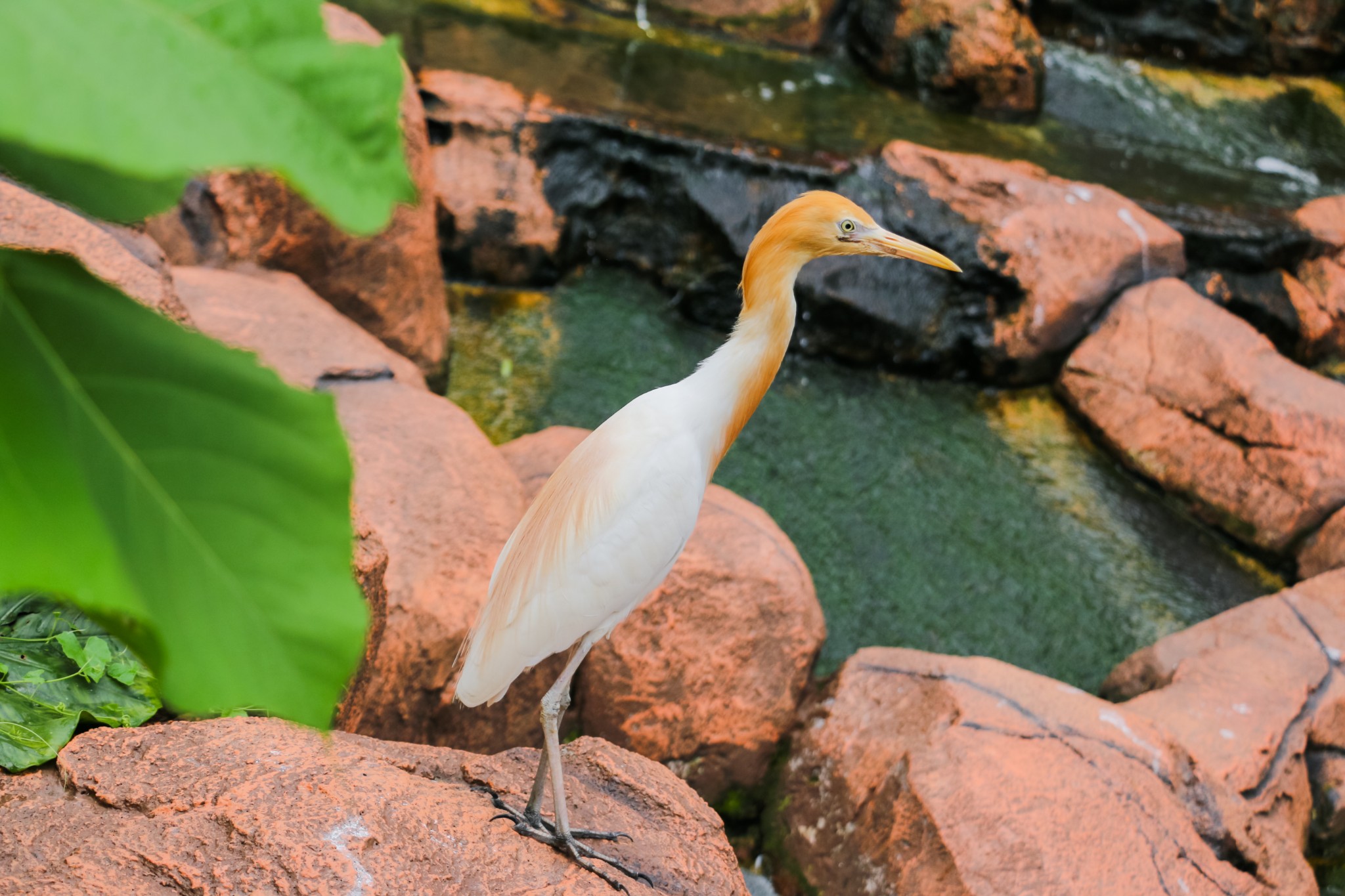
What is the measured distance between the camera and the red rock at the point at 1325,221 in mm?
6570

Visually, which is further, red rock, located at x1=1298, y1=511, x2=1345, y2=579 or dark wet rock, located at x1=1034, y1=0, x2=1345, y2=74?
dark wet rock, located at x1=1034, y1=0, x2=1345, y2=74

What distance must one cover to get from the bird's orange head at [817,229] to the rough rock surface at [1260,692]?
6.62 ft

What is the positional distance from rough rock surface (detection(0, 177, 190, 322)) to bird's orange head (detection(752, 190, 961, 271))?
65.5 inches

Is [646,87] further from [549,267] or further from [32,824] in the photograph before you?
[32,824]

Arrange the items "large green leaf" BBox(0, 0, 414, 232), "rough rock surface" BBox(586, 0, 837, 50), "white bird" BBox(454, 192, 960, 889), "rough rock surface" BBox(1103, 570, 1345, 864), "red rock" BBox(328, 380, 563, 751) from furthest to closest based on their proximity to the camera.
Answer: "rough rock surface" BBox(586, 0, 837, 50) < "rough rock surface" BBox(1103, 570, 1345, 864) < "red rock" BBox(328, 380, 563, 751) < "white bird" BBox(454, 192, 960, 889) < "large green leaf" BBox(0, 0, 414, 232)

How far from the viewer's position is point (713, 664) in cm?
347

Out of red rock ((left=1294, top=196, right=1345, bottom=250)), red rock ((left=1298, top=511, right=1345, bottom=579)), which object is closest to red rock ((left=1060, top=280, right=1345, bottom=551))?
red rock ((left=1298, top=511, right=1345, bottom=579))

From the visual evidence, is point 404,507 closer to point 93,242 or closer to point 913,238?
point 93,242

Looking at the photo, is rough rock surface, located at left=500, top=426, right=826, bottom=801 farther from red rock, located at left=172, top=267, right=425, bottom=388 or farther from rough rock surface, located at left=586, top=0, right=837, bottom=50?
rough rock surface, located at left=586, top=0, right=837, bottom=50

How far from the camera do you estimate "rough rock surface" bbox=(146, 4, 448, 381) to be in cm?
421

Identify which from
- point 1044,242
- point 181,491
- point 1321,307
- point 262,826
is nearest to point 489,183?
point 1044,242

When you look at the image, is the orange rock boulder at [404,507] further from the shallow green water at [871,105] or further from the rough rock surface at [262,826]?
the shallow green water at [871,105]

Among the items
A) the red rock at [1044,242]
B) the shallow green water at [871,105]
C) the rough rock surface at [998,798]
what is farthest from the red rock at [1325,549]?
the shallow green water at [871,105]

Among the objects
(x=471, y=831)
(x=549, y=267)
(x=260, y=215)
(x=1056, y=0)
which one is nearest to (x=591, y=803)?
(x=471, y=831)
